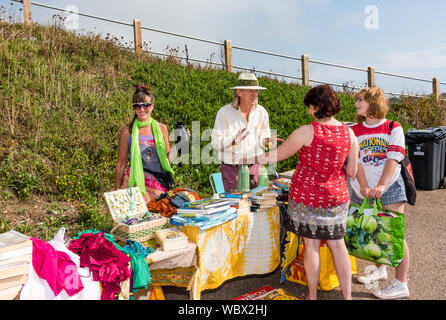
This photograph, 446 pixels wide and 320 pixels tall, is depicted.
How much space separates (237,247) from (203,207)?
0.62 meters

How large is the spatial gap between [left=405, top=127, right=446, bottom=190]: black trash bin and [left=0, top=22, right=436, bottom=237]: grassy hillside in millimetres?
3071

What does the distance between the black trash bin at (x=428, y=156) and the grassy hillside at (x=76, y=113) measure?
3.07 metres

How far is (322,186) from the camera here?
298cm

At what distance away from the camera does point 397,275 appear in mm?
3584

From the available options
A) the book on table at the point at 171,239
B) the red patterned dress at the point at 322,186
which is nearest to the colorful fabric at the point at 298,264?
the red patterned dress at the point at 322,186

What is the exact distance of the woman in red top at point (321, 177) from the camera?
290 cm

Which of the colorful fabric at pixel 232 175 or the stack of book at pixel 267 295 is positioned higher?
the colorful fabric at pixel 232 175

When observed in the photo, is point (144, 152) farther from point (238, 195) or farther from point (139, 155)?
point (238, 195)

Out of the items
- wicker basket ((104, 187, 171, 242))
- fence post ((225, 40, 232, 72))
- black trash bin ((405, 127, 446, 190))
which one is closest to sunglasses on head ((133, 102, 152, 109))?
wicker basket ((104, 187, 171, 242))

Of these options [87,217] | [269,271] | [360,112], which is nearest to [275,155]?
[360,112]

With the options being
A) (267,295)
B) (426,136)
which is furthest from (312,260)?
(426,136)

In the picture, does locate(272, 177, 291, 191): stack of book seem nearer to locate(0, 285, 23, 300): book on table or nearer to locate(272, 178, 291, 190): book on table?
locate(272, 178, 291, 190): book on table

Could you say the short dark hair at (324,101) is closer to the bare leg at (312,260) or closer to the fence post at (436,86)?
the bare leg at (312,260)
